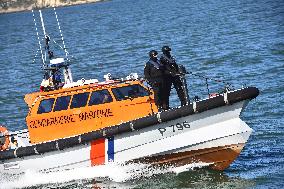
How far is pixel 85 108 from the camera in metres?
14.7

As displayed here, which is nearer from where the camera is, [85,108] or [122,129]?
[122,129]

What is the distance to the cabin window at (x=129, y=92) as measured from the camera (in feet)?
48.5

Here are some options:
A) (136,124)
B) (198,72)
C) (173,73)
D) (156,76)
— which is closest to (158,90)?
(156,76)

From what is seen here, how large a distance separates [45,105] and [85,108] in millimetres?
1030

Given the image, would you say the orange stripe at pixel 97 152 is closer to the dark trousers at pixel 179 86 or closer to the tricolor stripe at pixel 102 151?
the tricolor stripe at pixel 102 151

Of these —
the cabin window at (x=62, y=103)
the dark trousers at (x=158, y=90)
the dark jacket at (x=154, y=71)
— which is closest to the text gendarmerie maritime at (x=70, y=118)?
the cabin window at (x=62, y=103)

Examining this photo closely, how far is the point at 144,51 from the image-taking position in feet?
129

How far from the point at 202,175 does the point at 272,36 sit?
79.2 ft

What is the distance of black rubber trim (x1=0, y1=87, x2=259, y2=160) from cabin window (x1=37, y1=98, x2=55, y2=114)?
891mm

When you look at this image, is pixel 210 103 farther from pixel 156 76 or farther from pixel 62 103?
pixel 62 103

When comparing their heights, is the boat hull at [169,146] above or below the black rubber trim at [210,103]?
below

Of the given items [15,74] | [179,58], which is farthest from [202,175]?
[15,74]

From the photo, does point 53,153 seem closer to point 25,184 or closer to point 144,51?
point 25,184

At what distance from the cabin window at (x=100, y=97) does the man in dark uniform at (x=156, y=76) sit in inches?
44.0
